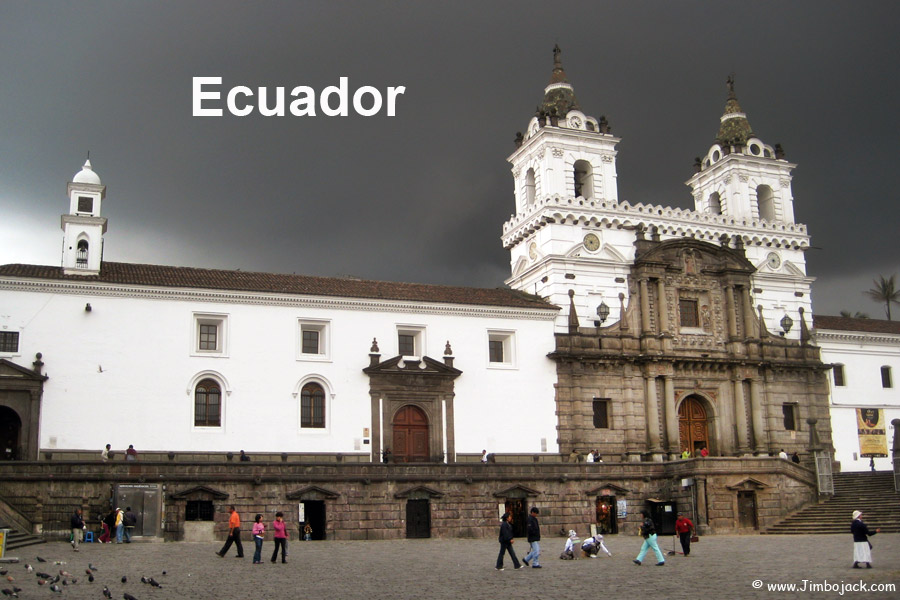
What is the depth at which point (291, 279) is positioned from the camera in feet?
148

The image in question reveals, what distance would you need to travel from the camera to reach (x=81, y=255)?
137 feet

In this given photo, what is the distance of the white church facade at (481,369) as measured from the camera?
3875 cm

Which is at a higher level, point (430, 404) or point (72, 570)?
point (430, 404)

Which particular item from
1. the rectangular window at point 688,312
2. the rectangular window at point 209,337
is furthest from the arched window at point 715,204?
the rectangular window at point 209,337

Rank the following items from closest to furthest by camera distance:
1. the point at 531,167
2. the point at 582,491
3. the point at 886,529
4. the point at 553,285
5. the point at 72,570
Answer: the point at 72,570 → the point at 886,529 → the point at 582,491 → the point at 553,285 → the point at 531,167

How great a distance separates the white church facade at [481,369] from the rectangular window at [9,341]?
87 millimetres

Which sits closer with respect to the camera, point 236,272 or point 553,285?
point 236,272

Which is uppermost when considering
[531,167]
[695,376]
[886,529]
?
[531,167]

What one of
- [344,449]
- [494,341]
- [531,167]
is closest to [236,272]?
[344,449]

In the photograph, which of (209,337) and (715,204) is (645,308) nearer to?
(715,204)

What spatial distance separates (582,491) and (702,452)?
7.05 metres

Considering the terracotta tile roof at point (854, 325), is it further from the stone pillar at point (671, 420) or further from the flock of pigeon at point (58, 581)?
the flock of pigeon at point (58, 581)

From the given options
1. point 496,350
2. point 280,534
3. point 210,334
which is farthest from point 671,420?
point 280,534

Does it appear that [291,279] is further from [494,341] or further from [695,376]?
[695,376]
